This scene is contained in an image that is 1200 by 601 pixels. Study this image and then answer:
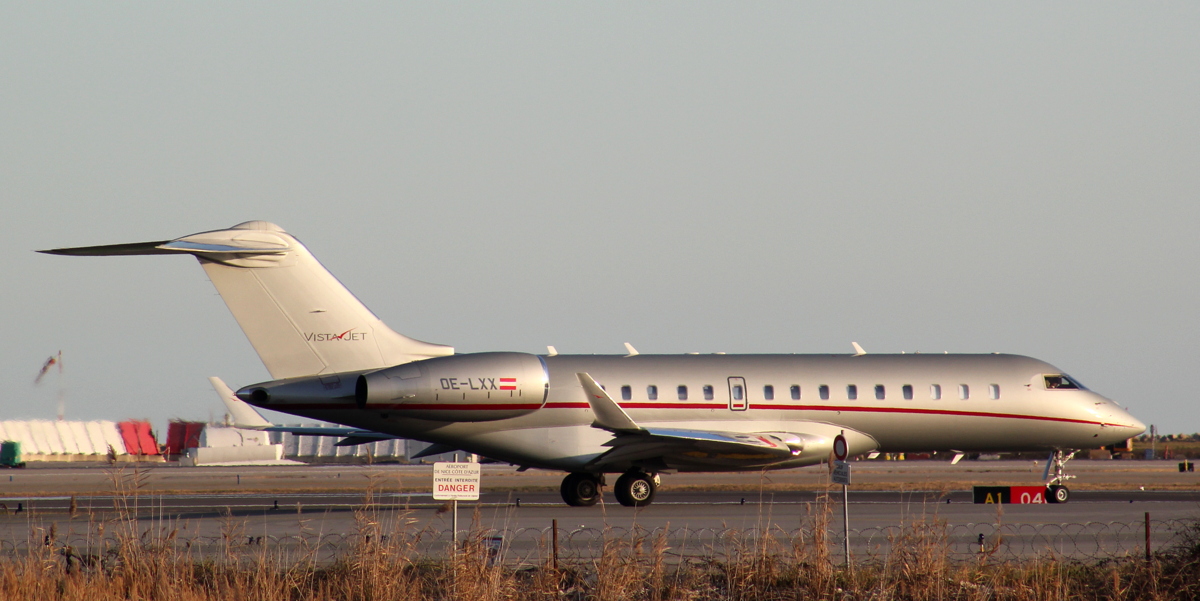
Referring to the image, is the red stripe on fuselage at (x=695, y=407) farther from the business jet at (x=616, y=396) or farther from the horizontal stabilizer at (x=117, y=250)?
the horizontal stabilizer at (x=117, y=250)

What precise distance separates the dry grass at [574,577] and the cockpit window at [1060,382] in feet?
43.9

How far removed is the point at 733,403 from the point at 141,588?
1401cm

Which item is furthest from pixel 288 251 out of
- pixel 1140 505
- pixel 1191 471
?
pixel 1191 471

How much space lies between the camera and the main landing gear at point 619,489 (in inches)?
866

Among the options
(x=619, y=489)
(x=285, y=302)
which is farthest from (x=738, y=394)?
(x=285, y=302)

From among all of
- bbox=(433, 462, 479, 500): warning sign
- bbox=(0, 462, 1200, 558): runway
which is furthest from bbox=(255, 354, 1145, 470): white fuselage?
bbox=(433, 462, 479, 500): warning sign

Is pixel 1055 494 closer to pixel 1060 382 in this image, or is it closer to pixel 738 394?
pixel 1060 382

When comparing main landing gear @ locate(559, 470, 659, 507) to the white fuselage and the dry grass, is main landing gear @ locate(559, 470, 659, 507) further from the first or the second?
the dry grass

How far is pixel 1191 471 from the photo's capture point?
40.5 m

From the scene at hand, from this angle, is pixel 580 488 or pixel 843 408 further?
pixel 843 408

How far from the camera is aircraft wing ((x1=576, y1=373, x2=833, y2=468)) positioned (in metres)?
20.7

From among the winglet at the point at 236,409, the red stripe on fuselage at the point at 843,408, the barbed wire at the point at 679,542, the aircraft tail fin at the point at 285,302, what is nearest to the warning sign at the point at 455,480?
the barbed wire at the point at 679,542

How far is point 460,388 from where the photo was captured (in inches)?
824

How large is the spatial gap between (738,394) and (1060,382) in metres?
7.35
